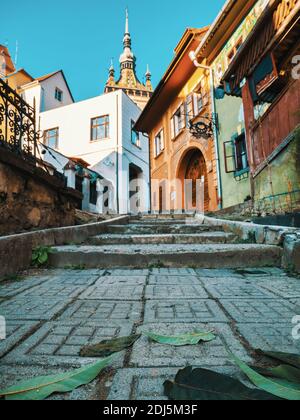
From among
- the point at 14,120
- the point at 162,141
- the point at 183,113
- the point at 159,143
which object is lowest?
the point at 14,120

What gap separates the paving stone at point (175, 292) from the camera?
173 centimetres

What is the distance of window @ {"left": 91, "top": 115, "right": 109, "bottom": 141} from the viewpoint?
1806 centimetres

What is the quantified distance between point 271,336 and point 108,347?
0.72m

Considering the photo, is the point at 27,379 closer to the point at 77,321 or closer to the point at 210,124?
the point at 77,321

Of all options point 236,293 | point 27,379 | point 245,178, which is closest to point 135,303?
point 236,293

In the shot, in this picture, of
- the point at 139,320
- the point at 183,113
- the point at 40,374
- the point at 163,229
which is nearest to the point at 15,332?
the point at 40,374

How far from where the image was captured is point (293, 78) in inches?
169

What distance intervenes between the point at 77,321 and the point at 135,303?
16.2 inches

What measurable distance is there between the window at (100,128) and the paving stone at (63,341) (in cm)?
1792

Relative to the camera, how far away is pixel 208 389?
740 millimetres

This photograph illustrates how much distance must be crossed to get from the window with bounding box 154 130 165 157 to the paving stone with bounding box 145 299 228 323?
14.2 m

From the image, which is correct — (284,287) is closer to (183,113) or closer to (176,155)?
(183,113)

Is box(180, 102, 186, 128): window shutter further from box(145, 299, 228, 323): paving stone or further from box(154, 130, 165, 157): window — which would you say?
box(145, 299, 228, 323): paving stone

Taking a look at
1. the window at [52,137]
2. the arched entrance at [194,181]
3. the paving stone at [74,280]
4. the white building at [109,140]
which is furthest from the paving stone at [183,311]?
the window at [52,137]
